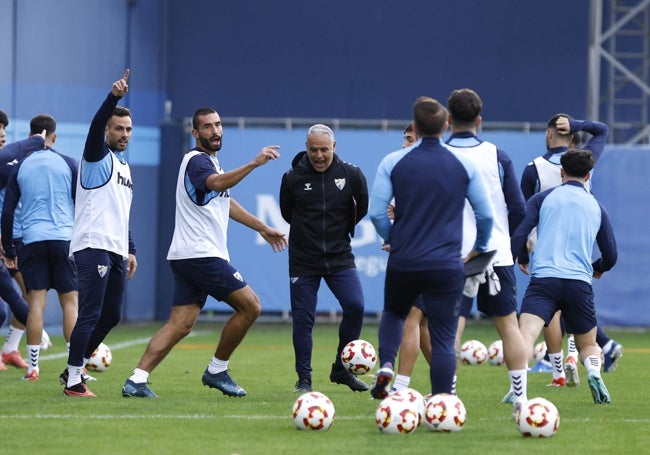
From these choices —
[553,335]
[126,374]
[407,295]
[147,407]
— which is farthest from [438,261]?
[126,374]

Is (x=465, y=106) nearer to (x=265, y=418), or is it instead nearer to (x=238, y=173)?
(x=238, y=173)

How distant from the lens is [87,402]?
34.4 feet

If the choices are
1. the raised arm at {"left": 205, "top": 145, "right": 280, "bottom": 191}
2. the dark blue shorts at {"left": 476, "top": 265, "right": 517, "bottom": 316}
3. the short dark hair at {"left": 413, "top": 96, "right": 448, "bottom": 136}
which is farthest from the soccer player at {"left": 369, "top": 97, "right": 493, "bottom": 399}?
the raised arm at {"left": 205, "top": 145, "right": 280, "bottom": 191}

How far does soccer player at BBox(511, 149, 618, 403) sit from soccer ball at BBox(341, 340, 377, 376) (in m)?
1.73

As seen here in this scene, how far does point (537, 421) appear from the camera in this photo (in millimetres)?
8648

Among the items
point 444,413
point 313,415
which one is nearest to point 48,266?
point 313,415

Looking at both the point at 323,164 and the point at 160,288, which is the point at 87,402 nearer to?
the point at 323,164

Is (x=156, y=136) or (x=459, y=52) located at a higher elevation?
(x=459, y=52)

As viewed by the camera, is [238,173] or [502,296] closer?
[502,296]

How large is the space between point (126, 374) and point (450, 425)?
5344 millimetres

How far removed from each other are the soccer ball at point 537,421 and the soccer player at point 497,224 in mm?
877

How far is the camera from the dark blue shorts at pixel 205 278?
10.8m

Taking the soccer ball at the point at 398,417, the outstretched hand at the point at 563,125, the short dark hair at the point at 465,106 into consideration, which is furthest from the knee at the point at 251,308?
the outstretched hand at the point at 563,125

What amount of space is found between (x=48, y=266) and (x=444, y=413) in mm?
5488
